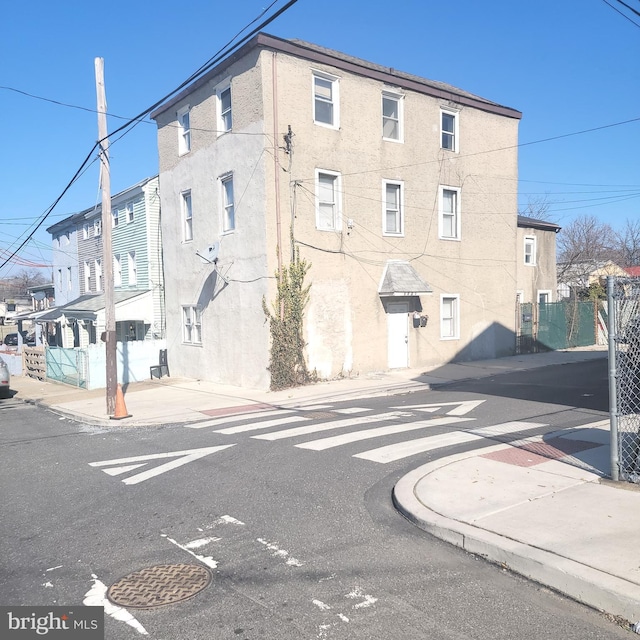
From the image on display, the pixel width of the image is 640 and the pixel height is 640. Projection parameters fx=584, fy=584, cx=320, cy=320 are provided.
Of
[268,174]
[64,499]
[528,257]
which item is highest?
[268,174]

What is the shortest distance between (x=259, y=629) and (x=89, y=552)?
205cm

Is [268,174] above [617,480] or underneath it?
above

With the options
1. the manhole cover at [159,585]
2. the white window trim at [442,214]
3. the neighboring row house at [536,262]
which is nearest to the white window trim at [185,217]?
the white window trim at [442,214]

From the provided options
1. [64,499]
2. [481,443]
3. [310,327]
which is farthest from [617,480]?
[310,327]

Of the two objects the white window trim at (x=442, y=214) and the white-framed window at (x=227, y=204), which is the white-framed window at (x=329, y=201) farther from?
the white window trim at (x=442, y=214)

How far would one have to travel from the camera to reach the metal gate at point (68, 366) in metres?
18.5

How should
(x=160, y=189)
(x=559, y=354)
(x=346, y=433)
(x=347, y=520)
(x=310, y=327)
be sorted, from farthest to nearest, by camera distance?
1. (x=559, y=354)
2. (x=160, y=189)
3. (x=310, y=327)
4. (x=346, y=433)
5. (x=347, y=520)

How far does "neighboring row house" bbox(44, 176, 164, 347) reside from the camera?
22.7m

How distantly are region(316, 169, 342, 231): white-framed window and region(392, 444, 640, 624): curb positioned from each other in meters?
12.1

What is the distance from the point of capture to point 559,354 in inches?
925

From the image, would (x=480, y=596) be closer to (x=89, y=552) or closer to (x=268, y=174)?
(x=89, y=552)

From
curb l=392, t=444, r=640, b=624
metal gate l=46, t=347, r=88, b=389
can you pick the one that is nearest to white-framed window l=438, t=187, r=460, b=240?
metal gate l=46, t=347, r=88, b=389

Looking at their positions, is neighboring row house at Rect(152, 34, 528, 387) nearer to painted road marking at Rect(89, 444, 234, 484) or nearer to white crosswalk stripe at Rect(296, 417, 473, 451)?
white crosswalk stripe at Rect(296, 417, 473, 451)

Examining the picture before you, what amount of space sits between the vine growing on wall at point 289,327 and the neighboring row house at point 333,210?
31 cm
